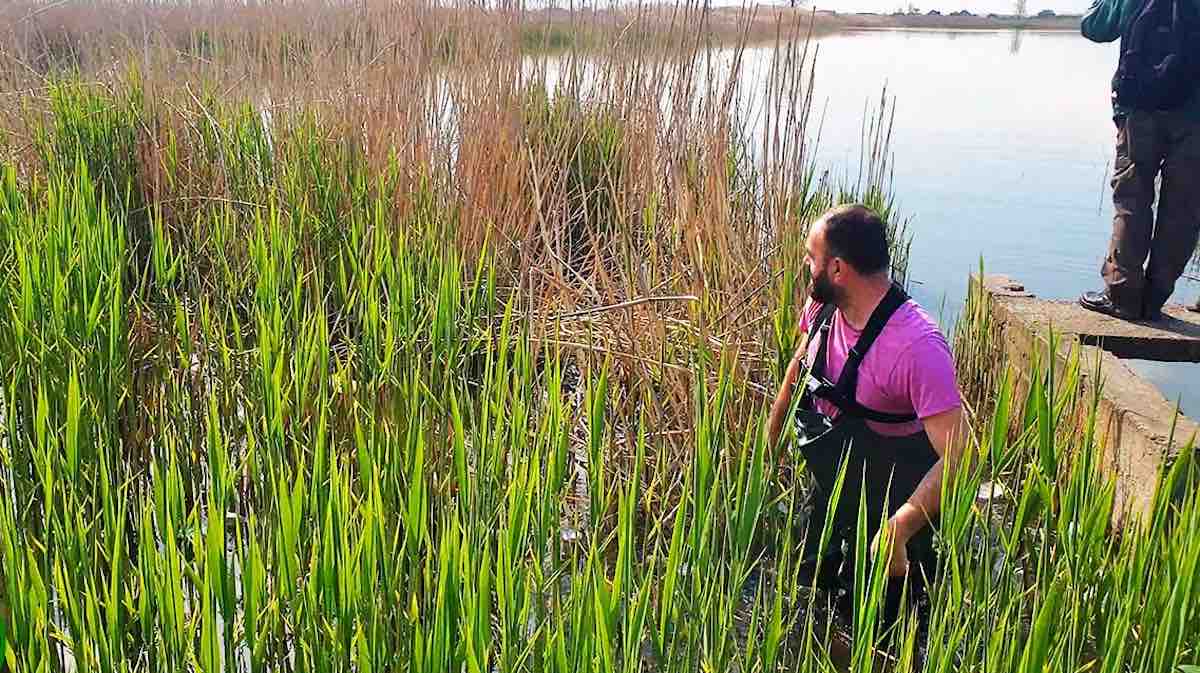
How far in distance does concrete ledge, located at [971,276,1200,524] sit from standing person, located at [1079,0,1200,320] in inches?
5.7

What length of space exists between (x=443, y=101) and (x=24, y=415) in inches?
87.1

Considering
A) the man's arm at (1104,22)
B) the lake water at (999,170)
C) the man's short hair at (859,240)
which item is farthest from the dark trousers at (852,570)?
the man's arm at (1104,22)

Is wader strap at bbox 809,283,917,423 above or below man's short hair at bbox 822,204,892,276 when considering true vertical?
below

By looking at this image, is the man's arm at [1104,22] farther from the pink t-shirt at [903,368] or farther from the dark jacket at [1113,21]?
the pink t-shirt at [903,368]

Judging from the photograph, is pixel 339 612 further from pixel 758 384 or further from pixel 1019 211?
pixel 1019 211

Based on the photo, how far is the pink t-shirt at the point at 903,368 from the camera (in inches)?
84.0

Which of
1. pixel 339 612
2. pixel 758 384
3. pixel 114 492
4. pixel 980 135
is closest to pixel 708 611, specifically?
pixel 339 612

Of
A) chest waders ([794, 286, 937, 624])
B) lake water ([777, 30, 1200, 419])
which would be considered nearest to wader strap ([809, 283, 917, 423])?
chest waders ([794, 286, 937, 624])

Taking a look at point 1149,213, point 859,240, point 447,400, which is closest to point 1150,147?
point 1149,213

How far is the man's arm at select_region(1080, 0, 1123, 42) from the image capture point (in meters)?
3.91

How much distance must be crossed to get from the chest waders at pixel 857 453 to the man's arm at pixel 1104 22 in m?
2.25

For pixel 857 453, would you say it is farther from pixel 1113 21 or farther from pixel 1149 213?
pixel 1113 21

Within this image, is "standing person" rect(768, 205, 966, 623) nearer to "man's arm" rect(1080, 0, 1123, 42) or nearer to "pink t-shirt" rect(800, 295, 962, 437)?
"pink t-shirt" rect(800, 295, 962, 437)

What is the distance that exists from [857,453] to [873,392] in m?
0.15
